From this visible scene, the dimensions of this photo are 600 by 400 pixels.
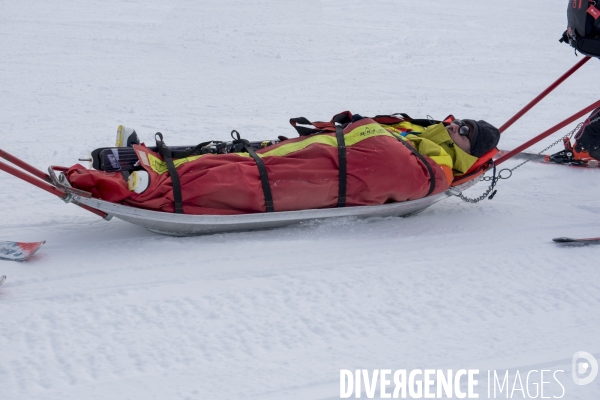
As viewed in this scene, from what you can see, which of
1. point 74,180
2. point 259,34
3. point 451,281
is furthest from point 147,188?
point 259,34

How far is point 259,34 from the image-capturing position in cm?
817

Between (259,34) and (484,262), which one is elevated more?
(259,34)

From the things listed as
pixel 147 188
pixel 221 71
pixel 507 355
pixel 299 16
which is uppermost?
pixel 299 16

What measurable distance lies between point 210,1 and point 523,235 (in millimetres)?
7467

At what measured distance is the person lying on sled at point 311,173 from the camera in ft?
9.75

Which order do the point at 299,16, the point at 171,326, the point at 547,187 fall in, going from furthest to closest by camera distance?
the point at 299,16 → the point at 547,187 → the point at 171,326

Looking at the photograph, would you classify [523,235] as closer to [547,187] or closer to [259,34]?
[547,187]

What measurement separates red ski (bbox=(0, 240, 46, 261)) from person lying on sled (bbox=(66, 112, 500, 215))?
0.33 meters

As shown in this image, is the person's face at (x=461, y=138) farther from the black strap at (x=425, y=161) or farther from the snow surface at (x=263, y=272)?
the snow surface at (x=263, y=272)

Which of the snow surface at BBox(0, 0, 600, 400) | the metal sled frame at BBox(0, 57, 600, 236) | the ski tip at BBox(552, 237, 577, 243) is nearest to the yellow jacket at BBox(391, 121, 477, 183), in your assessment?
the metal sled frame at BBox(0, 57, 600, 236)

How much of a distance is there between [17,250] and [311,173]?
1.40 meters

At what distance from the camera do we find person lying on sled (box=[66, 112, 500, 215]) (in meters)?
2.97

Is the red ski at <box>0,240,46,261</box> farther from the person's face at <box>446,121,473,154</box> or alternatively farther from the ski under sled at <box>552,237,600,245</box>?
the ski under sled at <box>552,237,600,245</box>

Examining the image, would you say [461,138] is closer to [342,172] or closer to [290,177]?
[342,172]
